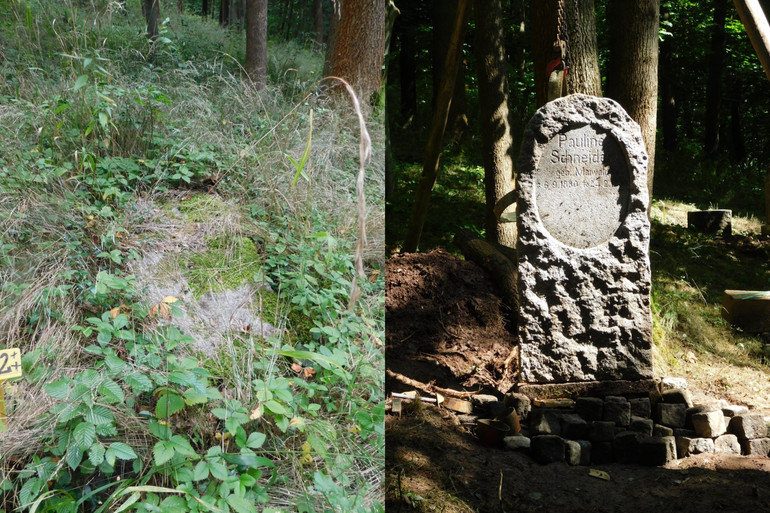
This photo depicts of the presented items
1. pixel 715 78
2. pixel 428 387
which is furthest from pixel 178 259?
pixel 715 78

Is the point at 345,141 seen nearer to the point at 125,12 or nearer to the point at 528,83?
the point at 125,12

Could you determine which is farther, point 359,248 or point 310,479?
point 310,479

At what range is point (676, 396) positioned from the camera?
197cm

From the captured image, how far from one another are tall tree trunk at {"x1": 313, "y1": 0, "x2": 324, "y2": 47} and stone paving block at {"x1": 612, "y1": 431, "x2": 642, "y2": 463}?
253 cm

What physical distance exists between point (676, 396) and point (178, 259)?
74.6 inches

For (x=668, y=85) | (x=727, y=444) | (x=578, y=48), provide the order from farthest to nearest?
1. (x=668, y=85)
2. (x=578, y=48)
3. (x=727, y=444)

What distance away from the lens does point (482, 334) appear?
297 cm

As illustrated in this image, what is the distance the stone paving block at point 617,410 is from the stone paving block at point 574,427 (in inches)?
4.2

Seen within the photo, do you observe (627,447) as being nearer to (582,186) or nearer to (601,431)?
(601,431)

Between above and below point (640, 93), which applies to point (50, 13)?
above

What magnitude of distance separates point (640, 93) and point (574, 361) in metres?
1.13

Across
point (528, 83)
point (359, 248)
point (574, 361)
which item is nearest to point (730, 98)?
point (528, 83)

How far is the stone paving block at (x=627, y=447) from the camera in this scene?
1.52 metres

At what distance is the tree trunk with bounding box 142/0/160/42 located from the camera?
300cm
